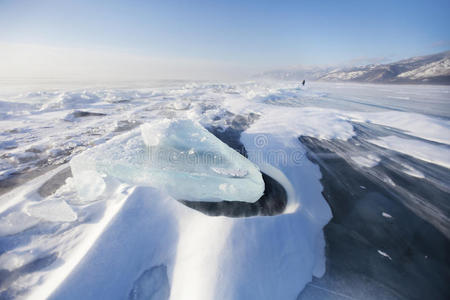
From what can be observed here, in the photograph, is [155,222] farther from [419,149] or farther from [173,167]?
[419,149]

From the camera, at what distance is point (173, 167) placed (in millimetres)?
2266

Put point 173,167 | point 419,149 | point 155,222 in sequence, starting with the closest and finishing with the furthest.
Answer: point 155,222 → point 173,167 → point 419,149

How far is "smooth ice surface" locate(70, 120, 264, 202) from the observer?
2.02m

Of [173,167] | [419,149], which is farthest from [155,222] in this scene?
[419,149]

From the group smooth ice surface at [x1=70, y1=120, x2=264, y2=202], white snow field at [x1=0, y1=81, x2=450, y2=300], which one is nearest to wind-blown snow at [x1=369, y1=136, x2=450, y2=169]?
white snow field at [x1=0, y1=81, x2=450, y2=300]

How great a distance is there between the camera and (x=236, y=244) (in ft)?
4.22

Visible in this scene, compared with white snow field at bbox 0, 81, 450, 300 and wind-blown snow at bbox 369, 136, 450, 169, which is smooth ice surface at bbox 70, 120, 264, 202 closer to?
white snow field at bbox 0, 81, 450, 300

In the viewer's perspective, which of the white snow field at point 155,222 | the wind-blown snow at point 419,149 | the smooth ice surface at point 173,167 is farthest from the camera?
the wind-blown snow at point 419,149

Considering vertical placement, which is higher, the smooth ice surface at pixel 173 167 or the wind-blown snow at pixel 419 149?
the smooth ice surface at pixel 173 167

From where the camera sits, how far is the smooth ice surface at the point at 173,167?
2.02m

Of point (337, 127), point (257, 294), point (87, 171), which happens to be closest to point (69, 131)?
point (87, 171)

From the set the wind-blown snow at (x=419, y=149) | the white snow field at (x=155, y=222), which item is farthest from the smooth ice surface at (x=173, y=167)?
the wind-blown snow at (x=419, y=149)

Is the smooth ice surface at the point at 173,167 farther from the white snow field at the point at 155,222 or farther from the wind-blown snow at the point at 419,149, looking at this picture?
the wind-blown snow at the point at 419,149

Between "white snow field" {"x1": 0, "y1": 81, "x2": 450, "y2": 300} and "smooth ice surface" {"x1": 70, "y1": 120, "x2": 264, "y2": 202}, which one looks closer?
"white snow field" {"x1": 0, "y1": 81, "x2": 450, "y2": 300}
